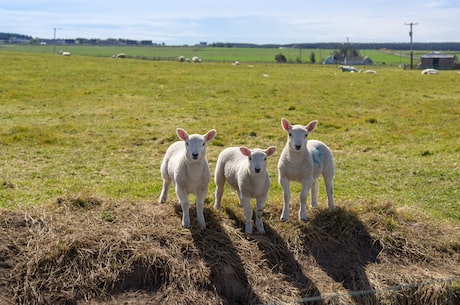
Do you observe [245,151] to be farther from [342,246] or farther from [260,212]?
[342,246]

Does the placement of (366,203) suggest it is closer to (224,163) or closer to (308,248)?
(308,248)

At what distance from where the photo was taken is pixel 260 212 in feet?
28.2

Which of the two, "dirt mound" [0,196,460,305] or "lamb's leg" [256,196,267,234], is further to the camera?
"lamb's leg" [256,196,267,234]

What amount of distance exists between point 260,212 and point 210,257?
1145 mm

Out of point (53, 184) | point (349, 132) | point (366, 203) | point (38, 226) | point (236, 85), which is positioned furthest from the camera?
point (236, 85)

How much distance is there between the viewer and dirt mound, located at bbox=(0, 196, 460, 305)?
7.49 meters

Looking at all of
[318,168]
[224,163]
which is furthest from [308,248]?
[224,163]

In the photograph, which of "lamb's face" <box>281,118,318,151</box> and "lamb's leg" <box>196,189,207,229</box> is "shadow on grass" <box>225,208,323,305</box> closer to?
"lamb's leg" <box>196,189,207,229</box>

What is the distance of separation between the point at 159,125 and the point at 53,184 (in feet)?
28.2

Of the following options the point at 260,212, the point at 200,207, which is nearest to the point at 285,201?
the point at 260,212

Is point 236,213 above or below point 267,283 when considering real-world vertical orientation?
above

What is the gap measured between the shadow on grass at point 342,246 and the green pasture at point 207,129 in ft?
2.91

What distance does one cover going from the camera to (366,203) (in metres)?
9.84

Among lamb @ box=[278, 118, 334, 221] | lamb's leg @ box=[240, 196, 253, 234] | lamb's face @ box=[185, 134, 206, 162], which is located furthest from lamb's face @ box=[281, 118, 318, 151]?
lamb's face @ box=[185, 134, 206, 162]
